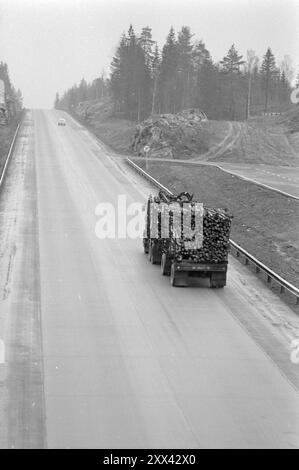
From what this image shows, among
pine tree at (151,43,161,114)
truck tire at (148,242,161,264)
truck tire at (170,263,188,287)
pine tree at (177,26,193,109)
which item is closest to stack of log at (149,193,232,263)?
truck tire at (170,263,188,287)

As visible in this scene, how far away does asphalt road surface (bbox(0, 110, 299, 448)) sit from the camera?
11172 mm

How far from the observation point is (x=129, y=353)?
14.8 metres

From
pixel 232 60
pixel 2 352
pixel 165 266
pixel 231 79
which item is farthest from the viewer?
pixel 232 60

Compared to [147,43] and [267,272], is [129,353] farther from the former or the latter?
[147,43]

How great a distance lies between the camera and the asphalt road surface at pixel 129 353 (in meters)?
11.2

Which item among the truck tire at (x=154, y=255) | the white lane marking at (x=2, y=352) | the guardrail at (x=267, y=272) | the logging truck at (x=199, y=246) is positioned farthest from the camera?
the truck tire at (x=154, y=255)

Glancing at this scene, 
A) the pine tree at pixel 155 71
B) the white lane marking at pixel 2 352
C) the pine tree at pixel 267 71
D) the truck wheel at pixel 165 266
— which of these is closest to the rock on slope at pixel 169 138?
the pine tree at pixel 155 71

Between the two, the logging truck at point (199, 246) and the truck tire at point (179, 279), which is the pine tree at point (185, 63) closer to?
the logging truck at point (199, 246)

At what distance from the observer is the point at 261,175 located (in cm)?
4931

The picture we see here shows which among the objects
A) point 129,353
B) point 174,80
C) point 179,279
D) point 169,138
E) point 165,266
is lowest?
point 129,353

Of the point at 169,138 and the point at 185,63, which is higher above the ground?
the point at 185,63

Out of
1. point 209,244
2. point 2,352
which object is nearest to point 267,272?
point 209,244

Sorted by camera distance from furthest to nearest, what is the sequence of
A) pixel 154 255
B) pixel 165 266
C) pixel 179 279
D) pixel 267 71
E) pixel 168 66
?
pixel 267 71 → pixel 168 66 → pixel 154 255 → pixel 165 266 → pixel 179 279
